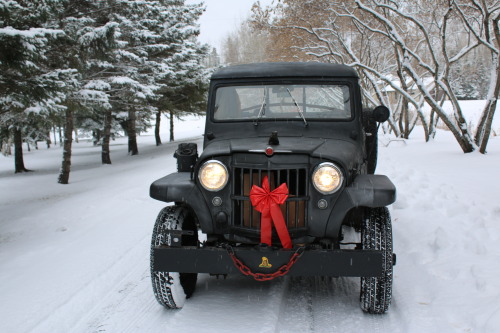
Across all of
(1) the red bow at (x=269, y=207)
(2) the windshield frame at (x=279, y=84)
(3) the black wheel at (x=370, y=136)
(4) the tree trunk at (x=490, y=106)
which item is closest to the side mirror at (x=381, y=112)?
(3) the black wheel at (x=370, y=136)

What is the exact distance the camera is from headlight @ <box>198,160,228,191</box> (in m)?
3.47

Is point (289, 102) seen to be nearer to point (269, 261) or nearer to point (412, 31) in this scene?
point (269, 261)

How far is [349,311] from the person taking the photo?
11.8ft

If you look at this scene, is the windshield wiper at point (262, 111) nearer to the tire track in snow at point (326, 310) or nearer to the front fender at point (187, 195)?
the front fender at point (187, 195)

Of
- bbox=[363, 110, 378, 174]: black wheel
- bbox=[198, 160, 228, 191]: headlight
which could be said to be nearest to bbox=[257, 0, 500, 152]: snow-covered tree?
bbox=[363, 110, 378, 174]: black wheel

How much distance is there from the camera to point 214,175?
11.4ft

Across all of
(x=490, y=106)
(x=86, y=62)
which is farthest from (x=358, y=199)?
(x=86, y=62)

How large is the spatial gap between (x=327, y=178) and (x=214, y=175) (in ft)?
2.91

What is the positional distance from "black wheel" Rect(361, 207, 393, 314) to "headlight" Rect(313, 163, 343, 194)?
0.47m

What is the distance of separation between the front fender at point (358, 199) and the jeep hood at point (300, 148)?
0.20 meters

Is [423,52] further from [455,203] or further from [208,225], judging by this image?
[208,225]

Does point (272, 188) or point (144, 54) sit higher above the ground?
point (144, 54)

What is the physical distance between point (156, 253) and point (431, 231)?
3.51 meters

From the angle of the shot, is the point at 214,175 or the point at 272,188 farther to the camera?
the point at 214,175
